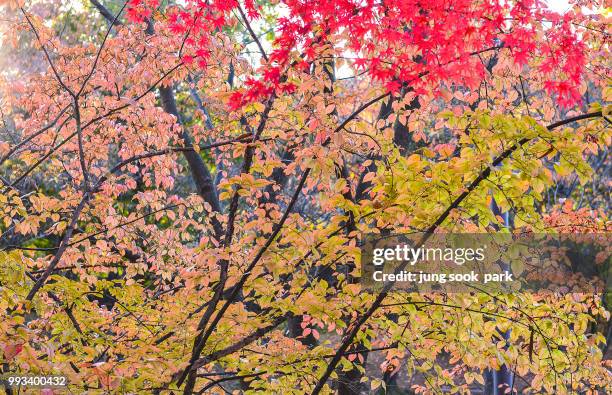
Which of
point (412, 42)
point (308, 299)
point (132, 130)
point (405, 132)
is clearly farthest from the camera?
point (405, 132)

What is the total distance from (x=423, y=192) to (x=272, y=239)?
848 mm

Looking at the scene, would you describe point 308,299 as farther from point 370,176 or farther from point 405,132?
point 405,132

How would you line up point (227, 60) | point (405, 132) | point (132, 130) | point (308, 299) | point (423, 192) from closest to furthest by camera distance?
point (423, 192), point (308, 299), point (227, 60), point (132, 130), point (405, 132)

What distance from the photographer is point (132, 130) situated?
5.94m

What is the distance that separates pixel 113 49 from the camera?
5.56m

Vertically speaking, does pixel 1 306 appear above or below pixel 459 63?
below

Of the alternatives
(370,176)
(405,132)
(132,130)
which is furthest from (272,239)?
(405,132)

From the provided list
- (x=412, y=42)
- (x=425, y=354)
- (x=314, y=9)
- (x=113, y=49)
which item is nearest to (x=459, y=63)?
(x=412, y=42)

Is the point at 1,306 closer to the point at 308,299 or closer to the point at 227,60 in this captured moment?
the point at 308,299

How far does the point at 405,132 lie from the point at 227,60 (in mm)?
2212

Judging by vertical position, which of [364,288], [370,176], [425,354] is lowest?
[425,354]

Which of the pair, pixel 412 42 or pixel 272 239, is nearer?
pixel 272 239
